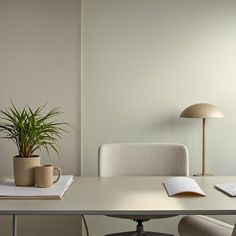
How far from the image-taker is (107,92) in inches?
127

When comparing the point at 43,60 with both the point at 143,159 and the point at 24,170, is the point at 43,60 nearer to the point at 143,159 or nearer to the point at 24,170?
the point at 143,159

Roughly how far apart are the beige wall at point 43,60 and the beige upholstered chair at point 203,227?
1335 millimetres

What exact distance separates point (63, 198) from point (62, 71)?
5.50 ft

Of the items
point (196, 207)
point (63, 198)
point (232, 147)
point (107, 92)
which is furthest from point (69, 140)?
point (196, 207)

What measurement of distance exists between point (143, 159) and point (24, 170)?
0.93 m

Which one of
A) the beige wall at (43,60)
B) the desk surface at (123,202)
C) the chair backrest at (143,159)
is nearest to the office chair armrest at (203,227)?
the desk surface at (123,202)

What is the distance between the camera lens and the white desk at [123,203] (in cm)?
148

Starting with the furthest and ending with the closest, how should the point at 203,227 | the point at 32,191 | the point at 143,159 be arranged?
1. the point at 143,159
2. the point at 203,227
3. the point at 32,191

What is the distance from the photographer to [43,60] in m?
3.18

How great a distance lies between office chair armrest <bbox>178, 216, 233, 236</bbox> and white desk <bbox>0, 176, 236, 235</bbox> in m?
0.18

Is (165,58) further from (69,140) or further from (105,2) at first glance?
(69,140)

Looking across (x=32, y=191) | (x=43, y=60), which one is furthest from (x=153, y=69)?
(x=32, y=191)

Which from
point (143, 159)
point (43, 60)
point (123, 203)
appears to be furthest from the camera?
point (43, 60)

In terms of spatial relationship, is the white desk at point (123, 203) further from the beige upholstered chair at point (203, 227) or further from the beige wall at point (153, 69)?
the beige wall at point (153, 69)
